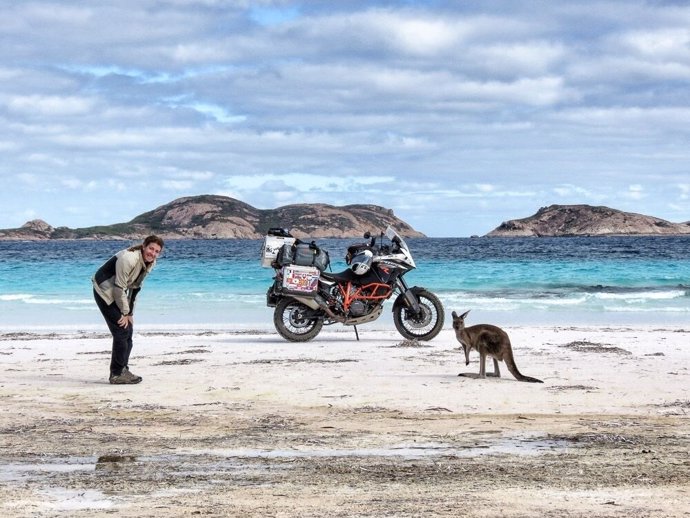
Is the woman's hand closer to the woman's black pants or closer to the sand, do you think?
the woman's black pants

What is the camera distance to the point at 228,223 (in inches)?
6324

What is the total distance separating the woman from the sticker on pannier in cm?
380

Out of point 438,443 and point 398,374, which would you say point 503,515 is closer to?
point 438,443

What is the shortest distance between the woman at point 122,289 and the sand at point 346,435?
10.2 inches

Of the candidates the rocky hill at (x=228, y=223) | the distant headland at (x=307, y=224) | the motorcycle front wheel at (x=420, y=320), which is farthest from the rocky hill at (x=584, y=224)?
the motorcycle front wheel at (x=420, y=320)

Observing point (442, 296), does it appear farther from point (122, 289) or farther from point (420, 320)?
point (122, 289)

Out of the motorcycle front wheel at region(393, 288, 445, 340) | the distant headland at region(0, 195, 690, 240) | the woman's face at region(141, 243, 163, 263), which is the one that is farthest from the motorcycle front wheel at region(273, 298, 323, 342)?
the distant headland at region(0, 195, 690, 240)

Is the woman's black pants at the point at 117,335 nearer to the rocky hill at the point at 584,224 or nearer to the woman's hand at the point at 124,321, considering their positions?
the woman's hand at the point at 124,321

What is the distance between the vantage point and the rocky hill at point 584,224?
489 ft

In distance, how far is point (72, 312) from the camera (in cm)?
2103

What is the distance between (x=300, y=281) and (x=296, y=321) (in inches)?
27.2

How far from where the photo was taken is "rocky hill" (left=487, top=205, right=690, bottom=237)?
149000mm

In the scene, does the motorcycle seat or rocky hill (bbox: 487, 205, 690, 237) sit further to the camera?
rocky hill (bbox: 487, 205, 690, 237)

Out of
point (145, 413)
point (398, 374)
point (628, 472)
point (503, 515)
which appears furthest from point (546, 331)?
point (503, 515)
